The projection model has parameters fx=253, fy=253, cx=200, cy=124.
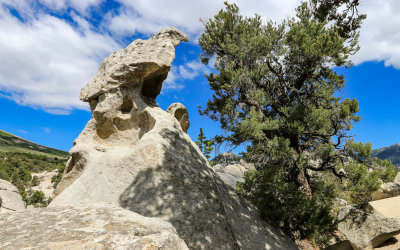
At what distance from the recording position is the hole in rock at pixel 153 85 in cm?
1227

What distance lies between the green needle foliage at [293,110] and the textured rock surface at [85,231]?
7.80 metres

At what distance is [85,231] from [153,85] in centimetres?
1032

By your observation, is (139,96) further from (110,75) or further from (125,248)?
(125,248)

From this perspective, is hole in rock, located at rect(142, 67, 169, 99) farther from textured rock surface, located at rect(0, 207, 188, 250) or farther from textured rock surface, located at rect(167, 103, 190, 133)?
textured rock surface, located at rect(0, 207, 188, 250)

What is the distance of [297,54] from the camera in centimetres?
1291

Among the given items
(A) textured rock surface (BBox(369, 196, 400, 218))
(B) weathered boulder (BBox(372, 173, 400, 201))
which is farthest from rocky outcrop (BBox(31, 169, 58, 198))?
(B) weathered boulder (BBox(372, 173, 400, 201))

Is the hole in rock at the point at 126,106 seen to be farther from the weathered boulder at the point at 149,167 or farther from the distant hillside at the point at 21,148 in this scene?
Answer: the distant hillside at the point at 21,148

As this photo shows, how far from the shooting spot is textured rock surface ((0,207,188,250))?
8.66 feet

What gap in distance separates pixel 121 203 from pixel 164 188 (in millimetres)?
1315

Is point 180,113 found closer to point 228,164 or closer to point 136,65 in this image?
point 136,65

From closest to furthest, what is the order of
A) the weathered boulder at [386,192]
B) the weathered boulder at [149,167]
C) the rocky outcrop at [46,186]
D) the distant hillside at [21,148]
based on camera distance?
1. the weathered boulder at [149,167]
2. the weathered boulder at [386,192]
3. the rocky outcrop at [46,186]
4. the distant hillside at [21,148]

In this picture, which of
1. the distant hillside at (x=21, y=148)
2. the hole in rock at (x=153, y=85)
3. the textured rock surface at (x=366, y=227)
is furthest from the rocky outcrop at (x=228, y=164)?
the distant hillside at (x=21, y=148)

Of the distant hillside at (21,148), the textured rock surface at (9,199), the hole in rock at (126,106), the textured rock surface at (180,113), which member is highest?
the distant hillside at (21,148)

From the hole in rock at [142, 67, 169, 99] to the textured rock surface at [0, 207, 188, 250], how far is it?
30.2 feet
